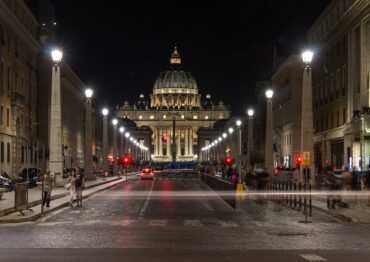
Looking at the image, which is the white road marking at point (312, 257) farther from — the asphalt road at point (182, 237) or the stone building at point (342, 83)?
the stone building at point (342, 83)

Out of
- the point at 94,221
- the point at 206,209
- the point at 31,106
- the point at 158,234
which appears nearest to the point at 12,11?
the point at 31,106

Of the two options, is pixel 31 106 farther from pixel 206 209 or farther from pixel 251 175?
pixel 206 209

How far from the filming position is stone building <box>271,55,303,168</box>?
90125 mm

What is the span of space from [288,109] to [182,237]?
77163mm

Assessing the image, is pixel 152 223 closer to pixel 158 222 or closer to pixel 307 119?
pixel 158 222

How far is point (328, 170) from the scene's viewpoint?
3222 centimetres

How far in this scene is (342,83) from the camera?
64188 millimetres

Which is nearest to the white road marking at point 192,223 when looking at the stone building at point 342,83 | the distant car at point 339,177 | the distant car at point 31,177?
the distant car at point 339,177

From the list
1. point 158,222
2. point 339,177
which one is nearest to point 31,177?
point 339,177

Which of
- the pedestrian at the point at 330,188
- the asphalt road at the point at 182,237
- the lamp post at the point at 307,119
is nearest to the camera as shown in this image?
the asphalt road at the point at 182,237

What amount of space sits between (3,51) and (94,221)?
4071 centimetres

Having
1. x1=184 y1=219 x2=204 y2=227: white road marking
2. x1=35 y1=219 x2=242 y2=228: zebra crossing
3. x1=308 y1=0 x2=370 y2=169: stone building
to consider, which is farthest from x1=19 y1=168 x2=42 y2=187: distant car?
x1=184 y1=219 x2=204 y2=227: white road marking

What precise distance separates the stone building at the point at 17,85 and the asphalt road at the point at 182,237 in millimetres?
35715

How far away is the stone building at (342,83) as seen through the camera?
54719mm
